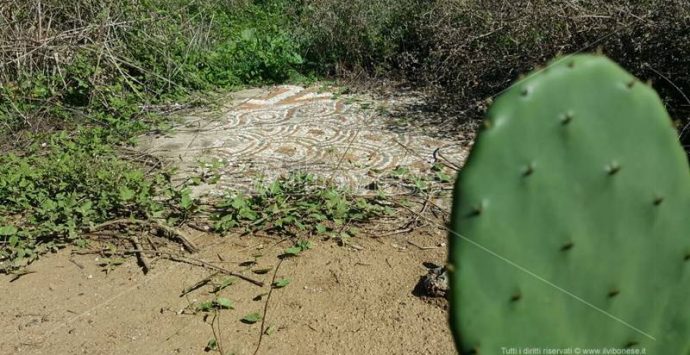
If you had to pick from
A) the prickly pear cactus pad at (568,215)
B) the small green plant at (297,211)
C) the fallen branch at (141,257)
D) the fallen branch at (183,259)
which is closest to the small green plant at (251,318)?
the fallen branch at (183,259)

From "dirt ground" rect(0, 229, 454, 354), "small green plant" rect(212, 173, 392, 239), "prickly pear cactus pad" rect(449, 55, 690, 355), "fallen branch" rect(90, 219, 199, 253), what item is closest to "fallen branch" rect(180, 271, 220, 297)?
"dirt ground" rect(0, 229, 454, 354)

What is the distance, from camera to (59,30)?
244 inches

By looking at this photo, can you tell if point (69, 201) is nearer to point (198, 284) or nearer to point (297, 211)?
point (198, 284)

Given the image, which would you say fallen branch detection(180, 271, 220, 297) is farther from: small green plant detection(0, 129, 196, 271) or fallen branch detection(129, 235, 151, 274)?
small green plant detection(0, 129, 196, 271)

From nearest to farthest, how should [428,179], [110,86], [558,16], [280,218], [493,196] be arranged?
[493,196] < [280,218] < [428,179] < [558,16] < [110,86]

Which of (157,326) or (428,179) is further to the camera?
(428,179)

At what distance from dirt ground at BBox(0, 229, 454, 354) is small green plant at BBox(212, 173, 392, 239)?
129 mm

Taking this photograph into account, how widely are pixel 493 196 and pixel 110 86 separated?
5.43 metres

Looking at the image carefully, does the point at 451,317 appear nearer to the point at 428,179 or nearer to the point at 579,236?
the point at 579,236

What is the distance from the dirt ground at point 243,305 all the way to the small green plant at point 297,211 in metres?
0.13

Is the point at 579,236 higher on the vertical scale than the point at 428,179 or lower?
higher

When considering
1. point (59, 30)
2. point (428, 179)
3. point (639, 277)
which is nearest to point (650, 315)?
point (639, 277)

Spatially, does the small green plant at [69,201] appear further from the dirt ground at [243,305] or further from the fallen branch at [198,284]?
the fallen branch at [198,284]

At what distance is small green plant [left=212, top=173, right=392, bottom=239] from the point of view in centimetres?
364
